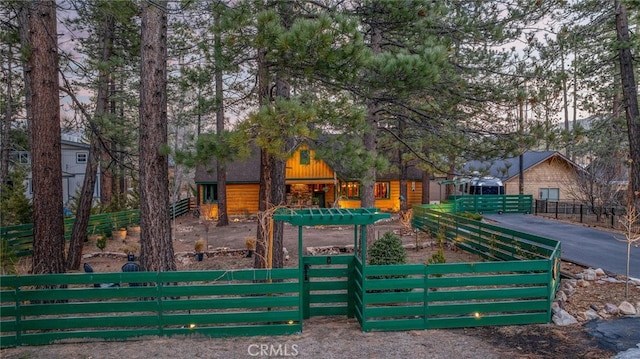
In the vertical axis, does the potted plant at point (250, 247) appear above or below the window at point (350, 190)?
below

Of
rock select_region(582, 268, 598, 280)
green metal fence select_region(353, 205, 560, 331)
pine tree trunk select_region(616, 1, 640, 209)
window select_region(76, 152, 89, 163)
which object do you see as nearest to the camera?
green metal fence select_region(353, 205, 560, 331)

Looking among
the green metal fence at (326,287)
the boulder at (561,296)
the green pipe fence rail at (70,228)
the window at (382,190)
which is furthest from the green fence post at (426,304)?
the window at (382,190)

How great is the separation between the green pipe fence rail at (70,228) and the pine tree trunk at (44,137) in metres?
4.33

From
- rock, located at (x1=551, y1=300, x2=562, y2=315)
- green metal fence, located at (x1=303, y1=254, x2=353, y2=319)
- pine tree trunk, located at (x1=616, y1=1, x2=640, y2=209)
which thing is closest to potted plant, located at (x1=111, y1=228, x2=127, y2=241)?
green metal fence, located at (x1=303, y1=254, x2=353, y2=319)

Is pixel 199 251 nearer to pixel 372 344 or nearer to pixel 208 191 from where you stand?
pixel 372 344

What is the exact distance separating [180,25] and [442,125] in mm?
Result: 7978

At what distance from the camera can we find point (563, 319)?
6590 millimetres

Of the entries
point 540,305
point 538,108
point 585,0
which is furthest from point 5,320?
point 585,0

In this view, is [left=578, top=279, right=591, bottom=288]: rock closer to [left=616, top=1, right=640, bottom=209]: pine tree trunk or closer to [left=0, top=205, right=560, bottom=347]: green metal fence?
[left=0, top=205, right=560, bottom=347]: green metal fence

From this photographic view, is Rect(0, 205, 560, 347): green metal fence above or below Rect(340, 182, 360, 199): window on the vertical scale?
below

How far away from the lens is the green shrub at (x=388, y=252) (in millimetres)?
7516

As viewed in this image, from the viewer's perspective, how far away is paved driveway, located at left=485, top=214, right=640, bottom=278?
32.6ft

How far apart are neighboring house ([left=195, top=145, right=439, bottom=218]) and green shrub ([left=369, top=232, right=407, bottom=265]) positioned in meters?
14.7

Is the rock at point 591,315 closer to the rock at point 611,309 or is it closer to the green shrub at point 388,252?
the rock at point 611,309
